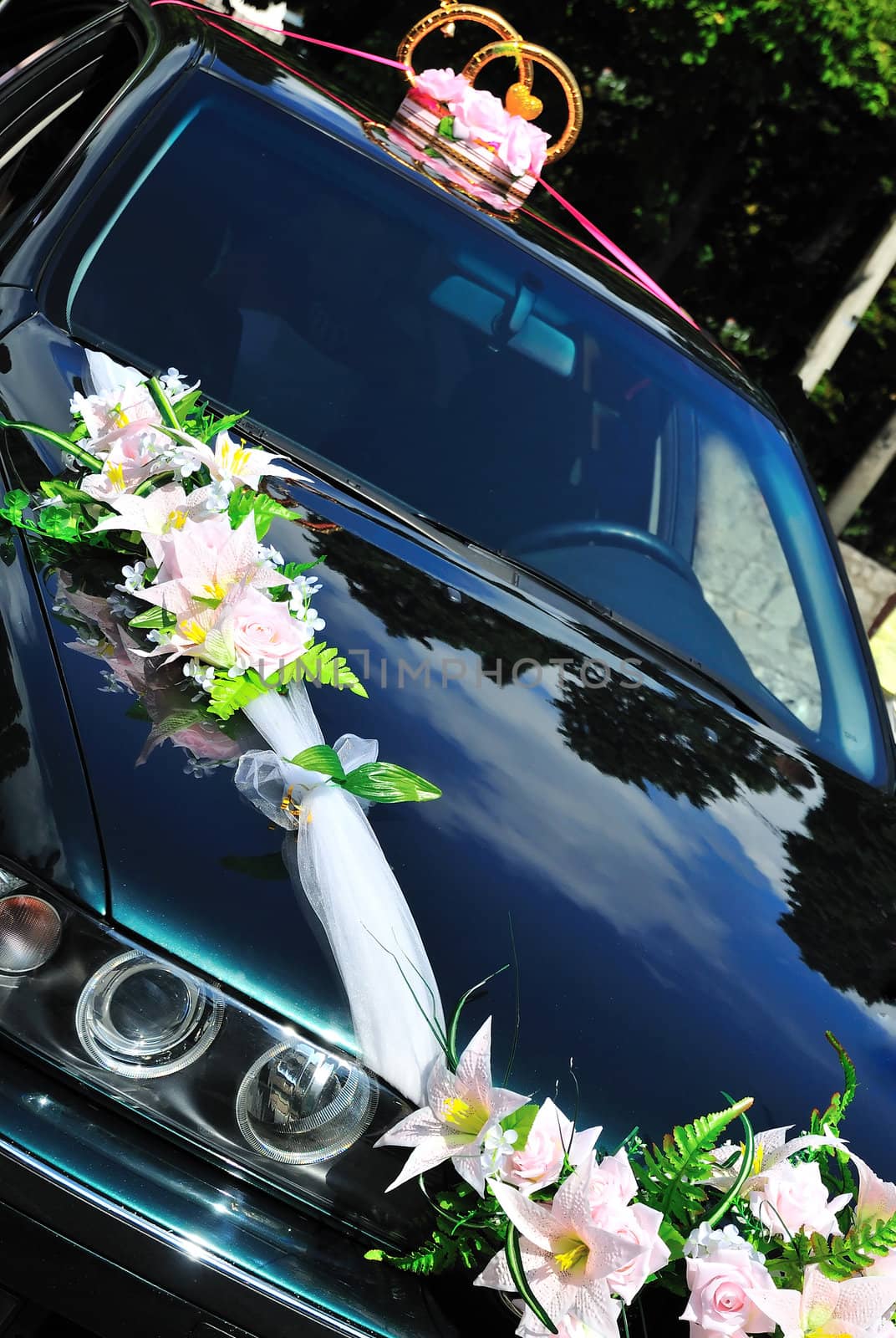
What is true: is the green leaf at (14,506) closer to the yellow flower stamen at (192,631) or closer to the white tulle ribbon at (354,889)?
the yellow flower stamen at (192,631)

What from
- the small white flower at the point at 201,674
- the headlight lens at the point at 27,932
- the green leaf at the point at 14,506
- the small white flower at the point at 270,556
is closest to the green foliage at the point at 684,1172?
the headlight lens at the point at 27,932

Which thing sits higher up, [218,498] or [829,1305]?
[218,498]

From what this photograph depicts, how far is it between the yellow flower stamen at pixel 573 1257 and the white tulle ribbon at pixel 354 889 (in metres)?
0.19

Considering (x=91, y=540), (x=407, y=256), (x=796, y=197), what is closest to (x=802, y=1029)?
(x=91, y=540)

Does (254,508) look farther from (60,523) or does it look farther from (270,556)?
(60,523)

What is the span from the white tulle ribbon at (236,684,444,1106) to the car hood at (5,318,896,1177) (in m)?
0.02

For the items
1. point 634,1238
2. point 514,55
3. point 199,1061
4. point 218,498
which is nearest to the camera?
point 634,1238

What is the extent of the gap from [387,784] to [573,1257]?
20.9 inches

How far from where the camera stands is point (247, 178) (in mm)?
2232

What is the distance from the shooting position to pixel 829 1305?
3.57ft

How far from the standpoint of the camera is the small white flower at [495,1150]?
1.11 metres

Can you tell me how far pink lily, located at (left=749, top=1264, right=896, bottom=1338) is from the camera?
3.50ft

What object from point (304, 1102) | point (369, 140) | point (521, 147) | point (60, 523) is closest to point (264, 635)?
point (60, 523)

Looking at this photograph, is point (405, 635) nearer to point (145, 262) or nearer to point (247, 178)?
point (145, 262)
